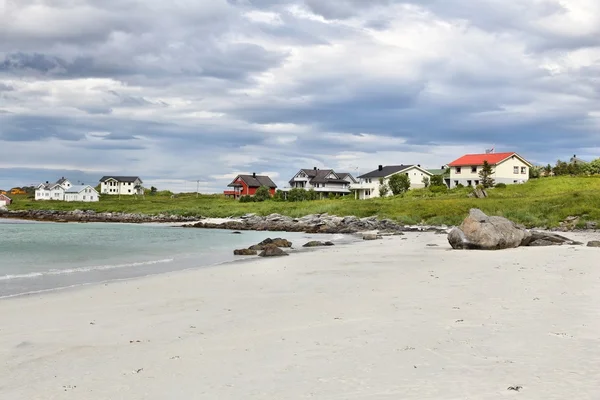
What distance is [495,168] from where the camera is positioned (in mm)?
88562

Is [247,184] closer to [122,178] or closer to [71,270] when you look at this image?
[122,178]

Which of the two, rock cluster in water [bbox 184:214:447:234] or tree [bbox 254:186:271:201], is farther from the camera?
tree [bbox 254:186:271:201]

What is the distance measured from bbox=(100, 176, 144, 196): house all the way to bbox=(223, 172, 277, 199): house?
39950mm

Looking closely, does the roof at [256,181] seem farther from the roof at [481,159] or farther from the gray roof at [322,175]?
the roof at [481,159]

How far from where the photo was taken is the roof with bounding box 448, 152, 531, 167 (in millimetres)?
89562

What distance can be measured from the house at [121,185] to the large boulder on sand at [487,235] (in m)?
152

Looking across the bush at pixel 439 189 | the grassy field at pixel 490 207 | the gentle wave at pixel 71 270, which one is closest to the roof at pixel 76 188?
the grassy field at pixel 490 207

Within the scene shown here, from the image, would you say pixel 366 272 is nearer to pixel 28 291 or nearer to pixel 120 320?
pixel 120 320

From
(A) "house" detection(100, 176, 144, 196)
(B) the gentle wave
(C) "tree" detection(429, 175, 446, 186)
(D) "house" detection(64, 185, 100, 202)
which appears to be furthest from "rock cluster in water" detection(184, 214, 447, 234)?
(A) "house" detection(100, 176, 144, 196)

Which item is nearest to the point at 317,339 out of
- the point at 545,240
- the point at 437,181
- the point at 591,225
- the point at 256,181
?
the point at 545,240

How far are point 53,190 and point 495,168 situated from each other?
130553 mm

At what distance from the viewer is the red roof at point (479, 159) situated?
294 ft

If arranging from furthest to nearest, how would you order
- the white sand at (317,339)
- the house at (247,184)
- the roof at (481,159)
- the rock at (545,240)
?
1. the house at (247,184)
2. the roof at (481,159)
3. the rock at (545,240)
4. the white sand at (317,339)

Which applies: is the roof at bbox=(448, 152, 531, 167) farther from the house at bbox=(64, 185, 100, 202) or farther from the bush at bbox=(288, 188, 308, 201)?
the house at bbox=(64, 185, 100, 202)
